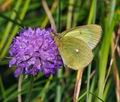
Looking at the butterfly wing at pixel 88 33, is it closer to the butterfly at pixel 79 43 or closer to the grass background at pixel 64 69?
the butterfly at pixel 79 43

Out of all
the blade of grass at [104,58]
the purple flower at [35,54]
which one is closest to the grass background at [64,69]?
the blade of grass at [104,58]

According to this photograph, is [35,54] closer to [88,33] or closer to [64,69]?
[88,33]

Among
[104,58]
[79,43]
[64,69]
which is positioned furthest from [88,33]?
[64,69]

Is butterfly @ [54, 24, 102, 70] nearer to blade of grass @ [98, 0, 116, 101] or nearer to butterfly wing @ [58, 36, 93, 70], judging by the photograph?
butterfly wing @ [58, 36, 93, 70]

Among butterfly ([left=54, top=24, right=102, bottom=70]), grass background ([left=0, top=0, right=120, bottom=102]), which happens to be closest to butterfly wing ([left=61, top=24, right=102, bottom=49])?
butterfly ([left=54, top=24, right=102, bottom=70])

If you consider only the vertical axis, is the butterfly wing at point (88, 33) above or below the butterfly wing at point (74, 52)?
above

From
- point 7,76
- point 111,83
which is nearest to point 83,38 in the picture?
point 111,83
